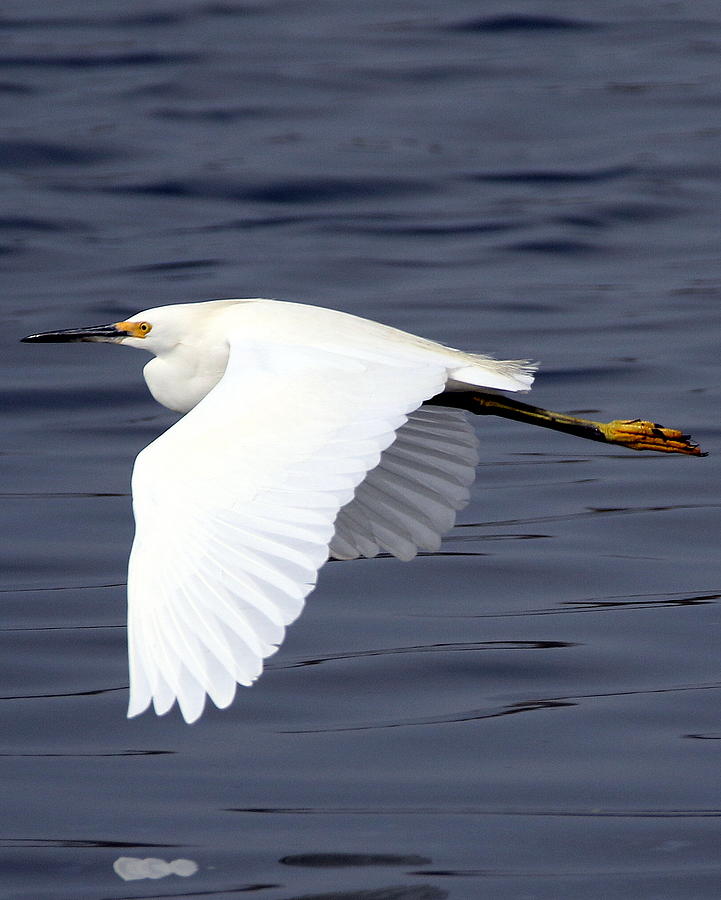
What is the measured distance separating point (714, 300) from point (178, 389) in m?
6.10

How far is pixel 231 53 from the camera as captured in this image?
18.6 metres

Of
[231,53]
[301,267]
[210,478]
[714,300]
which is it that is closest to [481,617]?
[210,478]

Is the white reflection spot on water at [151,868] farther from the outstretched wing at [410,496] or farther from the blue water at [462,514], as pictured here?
the outstretched wing at [410,496]

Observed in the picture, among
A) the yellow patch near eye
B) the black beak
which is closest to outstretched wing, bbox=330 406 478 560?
the yellow patch near eye

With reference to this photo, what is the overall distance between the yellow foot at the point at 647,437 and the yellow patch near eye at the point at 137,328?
1.57m

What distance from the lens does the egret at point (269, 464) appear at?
3.70m

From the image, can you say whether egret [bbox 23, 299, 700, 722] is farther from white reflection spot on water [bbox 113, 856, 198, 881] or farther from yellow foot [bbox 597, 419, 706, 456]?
white reflection spot on water [bbox 113, 856, 198, 881]

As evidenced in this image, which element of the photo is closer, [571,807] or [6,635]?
[571,807]

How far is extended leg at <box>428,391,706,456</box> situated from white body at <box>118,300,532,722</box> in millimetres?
156

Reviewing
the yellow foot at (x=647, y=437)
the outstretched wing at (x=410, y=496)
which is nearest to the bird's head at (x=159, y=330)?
the outstretched wing at (x=410, y=496)

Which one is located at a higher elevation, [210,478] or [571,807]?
[210,478]

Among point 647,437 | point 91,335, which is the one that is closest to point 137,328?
point 91,335

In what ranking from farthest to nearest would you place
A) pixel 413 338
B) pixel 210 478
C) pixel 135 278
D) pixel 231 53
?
pixel 231 53 → pixel 135 278 → pixel 413 338 → pixel 210 478

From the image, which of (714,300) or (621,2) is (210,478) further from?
(621,2)
